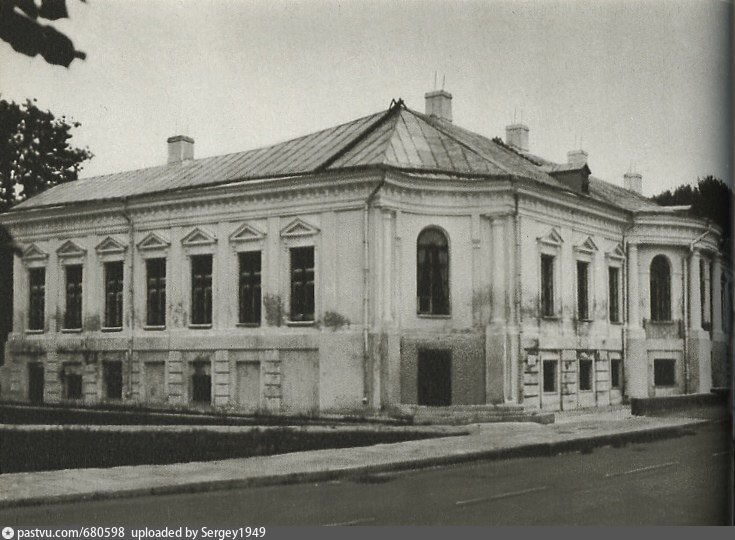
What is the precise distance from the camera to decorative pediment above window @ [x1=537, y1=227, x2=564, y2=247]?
22.1 meters

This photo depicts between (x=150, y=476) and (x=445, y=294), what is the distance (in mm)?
10328

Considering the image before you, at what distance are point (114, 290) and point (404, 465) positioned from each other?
1245cm

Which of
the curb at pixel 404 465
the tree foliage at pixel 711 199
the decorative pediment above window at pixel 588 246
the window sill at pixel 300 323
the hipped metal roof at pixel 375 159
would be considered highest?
the hipped metal roof at pixel 375 159

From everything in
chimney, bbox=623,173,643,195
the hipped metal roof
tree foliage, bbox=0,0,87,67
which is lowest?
chimney, bbox=623,173,643,195

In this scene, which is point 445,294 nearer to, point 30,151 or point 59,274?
point 59,274

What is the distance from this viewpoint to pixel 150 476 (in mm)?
12148

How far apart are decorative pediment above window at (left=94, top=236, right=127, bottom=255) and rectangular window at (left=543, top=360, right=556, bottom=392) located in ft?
35.6

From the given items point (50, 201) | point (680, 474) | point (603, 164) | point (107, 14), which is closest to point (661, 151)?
point (603, 164)

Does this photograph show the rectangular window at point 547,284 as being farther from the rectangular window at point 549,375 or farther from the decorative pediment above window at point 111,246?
the decorative pediment above window at point 111,246

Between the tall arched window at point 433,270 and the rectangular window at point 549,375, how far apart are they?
299 cm

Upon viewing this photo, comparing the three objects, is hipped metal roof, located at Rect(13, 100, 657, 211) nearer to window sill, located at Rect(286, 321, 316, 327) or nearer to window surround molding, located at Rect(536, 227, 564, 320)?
window surround molding, located at Rect(536, 227, 564, 320)

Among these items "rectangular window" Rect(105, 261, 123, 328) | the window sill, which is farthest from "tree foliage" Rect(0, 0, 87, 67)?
"rectangular window" Rect(105, 261, 123, 328)

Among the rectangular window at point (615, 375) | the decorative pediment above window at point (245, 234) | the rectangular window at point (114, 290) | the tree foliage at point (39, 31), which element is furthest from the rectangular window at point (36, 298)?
the rectangular window at point (615, 375)

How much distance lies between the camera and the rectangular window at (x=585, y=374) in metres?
22.8
